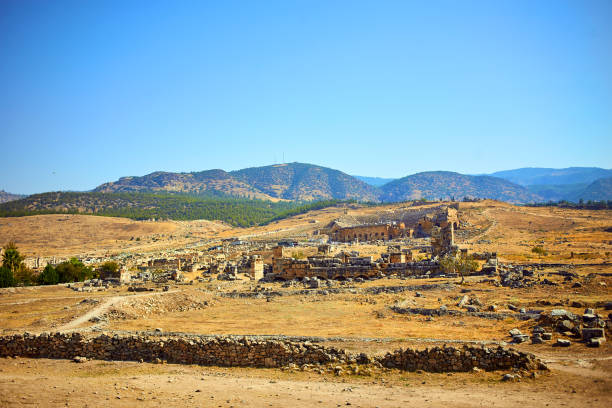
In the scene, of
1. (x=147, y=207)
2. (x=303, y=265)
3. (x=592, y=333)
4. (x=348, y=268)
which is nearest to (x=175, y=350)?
(x=592, y=333)

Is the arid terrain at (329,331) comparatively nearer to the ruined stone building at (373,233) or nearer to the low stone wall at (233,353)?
the low stone wall at (233,353)

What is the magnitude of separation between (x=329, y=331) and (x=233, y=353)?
405 centimetres

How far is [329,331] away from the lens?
52.9 ft

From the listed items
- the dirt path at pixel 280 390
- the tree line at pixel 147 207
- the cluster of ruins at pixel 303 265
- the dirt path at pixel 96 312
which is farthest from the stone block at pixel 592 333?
the tree line at pixel 147 207

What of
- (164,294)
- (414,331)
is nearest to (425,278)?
→ (414,331)

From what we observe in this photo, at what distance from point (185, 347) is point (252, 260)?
75.0 ft

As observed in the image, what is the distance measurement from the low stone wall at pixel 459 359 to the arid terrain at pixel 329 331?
26cm

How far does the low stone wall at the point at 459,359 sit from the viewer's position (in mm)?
10984

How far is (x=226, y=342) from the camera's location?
13.4 meters

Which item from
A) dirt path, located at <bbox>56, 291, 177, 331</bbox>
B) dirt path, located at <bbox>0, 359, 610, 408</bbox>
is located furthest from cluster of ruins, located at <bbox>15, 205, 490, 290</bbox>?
dirt path, located at <bbox>0, 359, 610, 408</bbox>

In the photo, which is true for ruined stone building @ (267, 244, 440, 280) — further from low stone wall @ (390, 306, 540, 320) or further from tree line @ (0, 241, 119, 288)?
tree line @ (0, 241, 119, 288)

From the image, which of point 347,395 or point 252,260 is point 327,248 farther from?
point 347,395

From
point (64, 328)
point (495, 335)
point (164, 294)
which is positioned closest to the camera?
point (495, 335)

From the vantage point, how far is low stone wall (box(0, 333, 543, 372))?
11.3 metres
